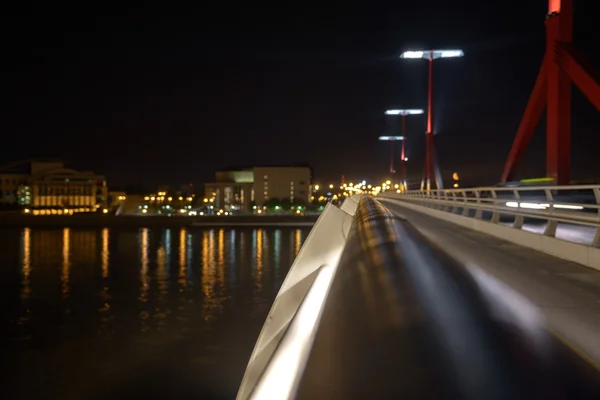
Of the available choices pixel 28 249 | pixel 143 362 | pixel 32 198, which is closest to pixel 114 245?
pixel 28 249

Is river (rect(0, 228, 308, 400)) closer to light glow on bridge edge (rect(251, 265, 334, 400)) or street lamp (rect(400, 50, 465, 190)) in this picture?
light glow on bridge edge (rect(251, 265, 334, 400))

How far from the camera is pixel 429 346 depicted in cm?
399

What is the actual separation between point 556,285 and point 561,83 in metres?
23.1

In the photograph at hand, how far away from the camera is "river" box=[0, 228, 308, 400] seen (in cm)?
930

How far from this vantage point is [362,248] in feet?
28.2

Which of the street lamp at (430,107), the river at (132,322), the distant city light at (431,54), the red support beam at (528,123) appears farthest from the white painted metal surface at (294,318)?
the distant city light at (431,54)

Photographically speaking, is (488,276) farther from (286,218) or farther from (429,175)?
(286,218)

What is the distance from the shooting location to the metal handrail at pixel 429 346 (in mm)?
3217

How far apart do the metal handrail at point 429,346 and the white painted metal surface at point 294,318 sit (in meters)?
0.12

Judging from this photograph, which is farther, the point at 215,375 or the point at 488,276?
the point at 215,375

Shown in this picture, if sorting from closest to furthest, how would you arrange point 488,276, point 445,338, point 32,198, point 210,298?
point 445,338 → point 488,276 → point 210,298 → point 32,198

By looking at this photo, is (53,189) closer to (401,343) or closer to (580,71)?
(580,71)

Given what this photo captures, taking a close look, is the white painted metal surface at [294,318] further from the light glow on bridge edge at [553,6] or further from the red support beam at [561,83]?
the light glow on bridge edge at [553,6]

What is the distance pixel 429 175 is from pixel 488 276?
2142 inches
